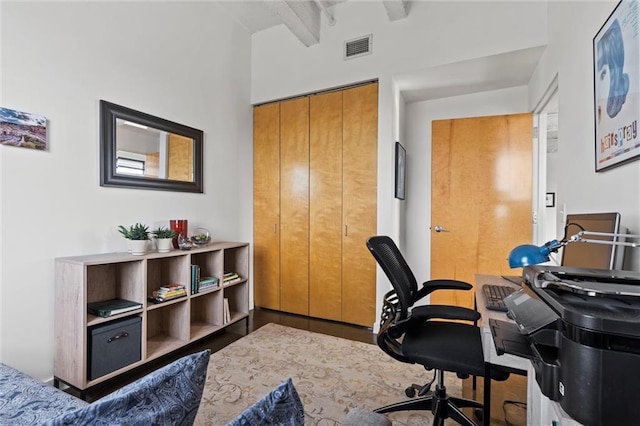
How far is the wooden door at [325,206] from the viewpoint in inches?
123

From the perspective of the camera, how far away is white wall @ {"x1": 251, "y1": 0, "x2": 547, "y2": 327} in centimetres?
243

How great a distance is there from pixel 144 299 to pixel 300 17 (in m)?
2.82

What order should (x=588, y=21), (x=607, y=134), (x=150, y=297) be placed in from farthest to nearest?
(x=150, y=297) < (x=588, y=21) < (x=607, y=134)

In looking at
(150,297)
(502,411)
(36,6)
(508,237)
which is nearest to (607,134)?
(502,411)

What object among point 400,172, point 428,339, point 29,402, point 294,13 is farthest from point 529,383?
point 294,13

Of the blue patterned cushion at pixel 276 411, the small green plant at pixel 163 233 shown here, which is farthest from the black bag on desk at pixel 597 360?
the small green plant at pixel 163 233

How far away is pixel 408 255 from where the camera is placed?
11.8 ft

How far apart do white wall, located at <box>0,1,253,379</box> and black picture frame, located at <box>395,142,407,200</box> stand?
194cm

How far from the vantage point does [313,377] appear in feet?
6.86

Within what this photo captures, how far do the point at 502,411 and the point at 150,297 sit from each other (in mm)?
2486

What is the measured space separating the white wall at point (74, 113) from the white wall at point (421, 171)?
231 cm

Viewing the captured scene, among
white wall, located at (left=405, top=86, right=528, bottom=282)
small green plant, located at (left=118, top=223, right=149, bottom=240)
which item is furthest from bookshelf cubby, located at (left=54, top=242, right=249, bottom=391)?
white wall, located at (left=405, top=86, right=528, bottom=282)

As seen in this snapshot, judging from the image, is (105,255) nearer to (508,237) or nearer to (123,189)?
(123,189)

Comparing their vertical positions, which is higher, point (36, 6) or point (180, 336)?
point (36, 6)
